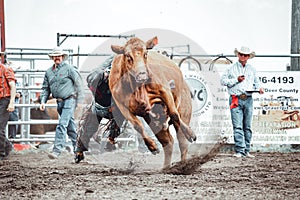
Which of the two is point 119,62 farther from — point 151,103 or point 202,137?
point 202,137

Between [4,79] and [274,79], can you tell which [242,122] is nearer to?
[274,79]

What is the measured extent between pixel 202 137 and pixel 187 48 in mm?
1753

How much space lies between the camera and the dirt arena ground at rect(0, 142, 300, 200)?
4.75 meters

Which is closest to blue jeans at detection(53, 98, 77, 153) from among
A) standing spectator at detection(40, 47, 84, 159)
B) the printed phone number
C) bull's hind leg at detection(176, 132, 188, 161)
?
standing spectator at detection(40, 47, 84, 159)

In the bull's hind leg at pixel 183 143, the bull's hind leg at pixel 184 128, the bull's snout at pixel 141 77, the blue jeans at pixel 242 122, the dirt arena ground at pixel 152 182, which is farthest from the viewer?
the blue jeans at pixel 242 122

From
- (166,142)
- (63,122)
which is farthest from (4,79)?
(166,142)

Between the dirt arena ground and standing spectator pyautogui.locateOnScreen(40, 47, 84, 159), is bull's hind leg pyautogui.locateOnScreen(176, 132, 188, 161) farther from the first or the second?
standing spectator pyautogui.locateOnScreen(40, 47, 84, 159)

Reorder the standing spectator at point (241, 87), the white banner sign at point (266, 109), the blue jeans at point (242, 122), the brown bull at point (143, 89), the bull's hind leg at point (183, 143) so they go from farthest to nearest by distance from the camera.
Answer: the white banner sign at point (266, 109) < the blue jeans at point (242, 122) < the standing spectator at point (241, 87) < the bull's hind leg at point (183, 143) < the brown bull at point (143, 89)

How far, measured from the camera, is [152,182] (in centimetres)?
→ 548

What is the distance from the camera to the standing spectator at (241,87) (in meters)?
9.10

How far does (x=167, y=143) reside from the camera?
6.83m

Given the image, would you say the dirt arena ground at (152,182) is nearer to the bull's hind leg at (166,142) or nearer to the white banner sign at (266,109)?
the bull's hind leg at (166,142)

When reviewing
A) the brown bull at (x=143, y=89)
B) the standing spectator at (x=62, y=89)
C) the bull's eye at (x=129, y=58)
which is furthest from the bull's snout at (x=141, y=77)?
the standing spectator at (x=62, y=89)

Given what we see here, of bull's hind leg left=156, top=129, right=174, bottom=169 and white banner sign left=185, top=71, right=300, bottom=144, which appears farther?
white banner sign left=185, top=71, right=300, bottom=144
